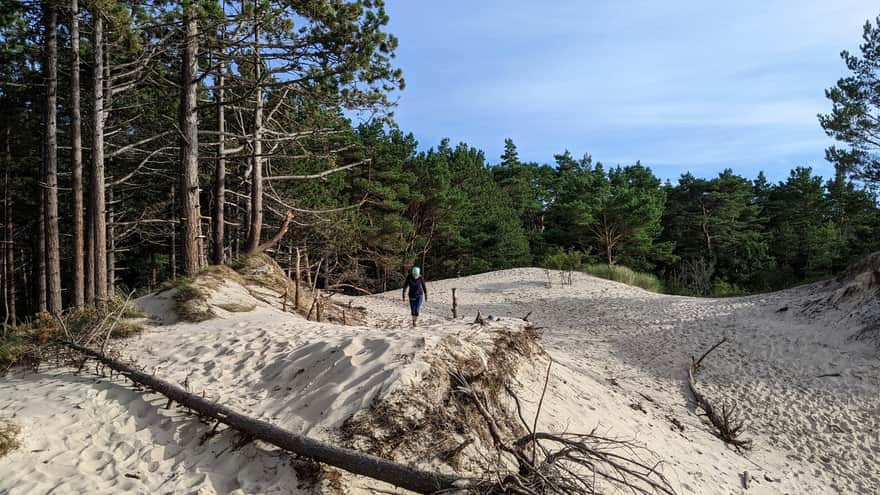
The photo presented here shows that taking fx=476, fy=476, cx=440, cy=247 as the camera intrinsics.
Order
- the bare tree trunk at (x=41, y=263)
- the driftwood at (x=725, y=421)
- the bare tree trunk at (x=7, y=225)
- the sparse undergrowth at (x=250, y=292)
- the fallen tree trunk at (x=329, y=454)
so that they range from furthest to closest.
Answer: the bare tree trunk at (x=7, y=225)
the bare tree trunk at (x=41, y=263)
the sparse undergrowth at (x=250, y=292)
the driftwood at (x=725, y=421)
the fallen tree trunk at (x=329, y=454)

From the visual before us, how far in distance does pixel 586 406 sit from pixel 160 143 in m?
16.5

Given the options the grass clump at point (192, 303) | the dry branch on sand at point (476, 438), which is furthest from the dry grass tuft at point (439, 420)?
the grass clump at point (192, 303)

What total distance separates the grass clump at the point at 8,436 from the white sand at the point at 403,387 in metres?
0.10

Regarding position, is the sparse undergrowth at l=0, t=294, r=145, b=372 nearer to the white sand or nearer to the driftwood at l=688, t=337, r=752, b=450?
the white sand

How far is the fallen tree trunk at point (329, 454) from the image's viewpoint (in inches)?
136

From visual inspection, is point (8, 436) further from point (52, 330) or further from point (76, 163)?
point (76, 163)

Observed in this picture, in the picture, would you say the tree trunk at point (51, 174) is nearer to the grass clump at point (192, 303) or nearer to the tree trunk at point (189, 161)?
the tree trunk at point (189, 161)

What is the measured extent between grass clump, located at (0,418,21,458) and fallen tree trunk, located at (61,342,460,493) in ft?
4.64

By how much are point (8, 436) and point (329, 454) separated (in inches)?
133

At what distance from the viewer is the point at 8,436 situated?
15.0 ft

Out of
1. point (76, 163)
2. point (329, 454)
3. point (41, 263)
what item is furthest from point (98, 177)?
point (329, 454)

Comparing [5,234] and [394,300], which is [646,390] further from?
[5,234]

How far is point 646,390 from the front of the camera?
9172 millimetres

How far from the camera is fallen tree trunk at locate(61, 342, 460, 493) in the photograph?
11.4ft
